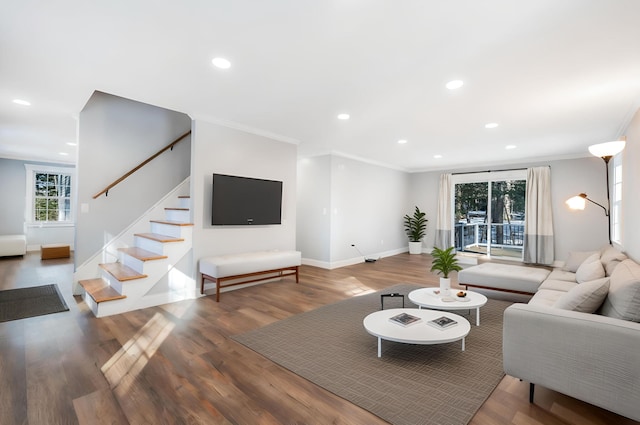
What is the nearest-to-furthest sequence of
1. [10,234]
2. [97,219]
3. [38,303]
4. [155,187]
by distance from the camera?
1. [38,303]
2. [97,219]
3. [155,187]
4. [10,234]

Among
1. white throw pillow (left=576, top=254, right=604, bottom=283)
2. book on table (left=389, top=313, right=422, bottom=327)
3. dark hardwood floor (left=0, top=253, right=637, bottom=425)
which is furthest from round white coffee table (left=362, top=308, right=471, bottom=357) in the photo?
white throw pillow (left=576, top=254, right=604, bottom=283)

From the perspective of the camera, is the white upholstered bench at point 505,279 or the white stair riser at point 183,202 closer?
the white upholstered bench at point 505,279

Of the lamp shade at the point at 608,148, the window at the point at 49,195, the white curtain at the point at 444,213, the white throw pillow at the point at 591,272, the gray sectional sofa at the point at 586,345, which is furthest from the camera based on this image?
the white curtain at the point at 444,213

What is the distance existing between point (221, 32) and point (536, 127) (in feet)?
15.2

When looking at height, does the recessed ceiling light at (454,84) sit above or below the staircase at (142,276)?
above

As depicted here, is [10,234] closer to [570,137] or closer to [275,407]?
[275,407]

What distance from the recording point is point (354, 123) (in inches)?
175

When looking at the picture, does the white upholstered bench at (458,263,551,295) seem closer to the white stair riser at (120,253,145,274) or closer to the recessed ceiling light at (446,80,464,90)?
the recessed ceiling light at (446,80,464,90)

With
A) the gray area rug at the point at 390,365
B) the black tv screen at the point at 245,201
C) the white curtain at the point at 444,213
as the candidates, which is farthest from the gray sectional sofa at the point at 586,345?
the white curtain at the point at 444,213

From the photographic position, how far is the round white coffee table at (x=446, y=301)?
2.99 metres

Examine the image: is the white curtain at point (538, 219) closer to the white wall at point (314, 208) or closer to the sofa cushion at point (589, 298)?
the white wall at point (314, 208)

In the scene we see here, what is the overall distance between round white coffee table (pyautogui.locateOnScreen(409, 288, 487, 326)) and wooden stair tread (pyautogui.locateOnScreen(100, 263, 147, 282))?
3.22 metres

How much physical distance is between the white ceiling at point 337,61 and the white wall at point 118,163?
44cm

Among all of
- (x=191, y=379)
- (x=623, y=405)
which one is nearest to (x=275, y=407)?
(x=191, y=379)
